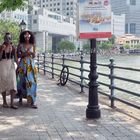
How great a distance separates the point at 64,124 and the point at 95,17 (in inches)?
87.5

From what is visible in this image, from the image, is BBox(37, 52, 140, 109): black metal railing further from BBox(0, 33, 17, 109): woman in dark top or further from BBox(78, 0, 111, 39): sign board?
BBox(0, 33, 17, 109): woman in dark top

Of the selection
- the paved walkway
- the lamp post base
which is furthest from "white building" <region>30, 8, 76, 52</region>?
the lamp post base

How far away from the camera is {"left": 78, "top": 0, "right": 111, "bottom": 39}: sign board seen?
8211mm

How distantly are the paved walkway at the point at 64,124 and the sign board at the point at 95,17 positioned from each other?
171 centimetres

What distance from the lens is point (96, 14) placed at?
8.23m

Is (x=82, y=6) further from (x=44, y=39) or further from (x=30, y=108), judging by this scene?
(x=44, y=39)

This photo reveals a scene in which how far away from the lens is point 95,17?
8.23 metres

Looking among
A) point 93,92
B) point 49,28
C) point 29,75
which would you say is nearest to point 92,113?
point 93,92

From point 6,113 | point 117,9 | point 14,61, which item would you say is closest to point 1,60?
point 14,61

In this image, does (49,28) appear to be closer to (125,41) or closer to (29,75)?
(125,41)

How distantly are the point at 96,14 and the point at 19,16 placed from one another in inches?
4587

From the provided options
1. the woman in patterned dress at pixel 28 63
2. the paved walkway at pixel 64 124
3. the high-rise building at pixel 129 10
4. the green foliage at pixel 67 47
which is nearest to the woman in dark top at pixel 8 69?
the woman in patterned dress at pixel 28 63

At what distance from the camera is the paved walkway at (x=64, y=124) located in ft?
21.9

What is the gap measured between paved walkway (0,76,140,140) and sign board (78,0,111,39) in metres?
1.71
